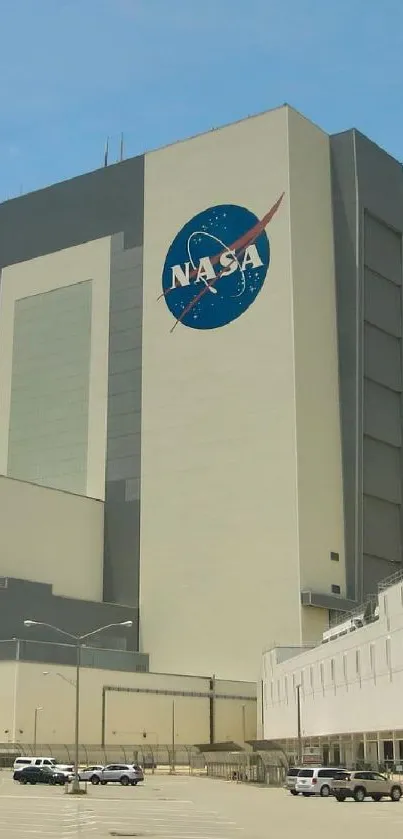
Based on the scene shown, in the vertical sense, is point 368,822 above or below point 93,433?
below

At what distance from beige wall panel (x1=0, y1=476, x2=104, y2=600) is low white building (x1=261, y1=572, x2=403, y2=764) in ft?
93.5

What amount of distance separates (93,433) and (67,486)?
6.24m

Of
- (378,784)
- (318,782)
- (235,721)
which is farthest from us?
(235,721)

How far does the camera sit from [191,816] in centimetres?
3509

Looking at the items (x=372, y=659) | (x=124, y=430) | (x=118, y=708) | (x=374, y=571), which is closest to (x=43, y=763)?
(x=372, y=659)

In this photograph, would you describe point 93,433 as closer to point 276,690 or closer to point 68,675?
point 68,675

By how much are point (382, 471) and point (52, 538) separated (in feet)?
107

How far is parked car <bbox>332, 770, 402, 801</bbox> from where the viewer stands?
44.8 m

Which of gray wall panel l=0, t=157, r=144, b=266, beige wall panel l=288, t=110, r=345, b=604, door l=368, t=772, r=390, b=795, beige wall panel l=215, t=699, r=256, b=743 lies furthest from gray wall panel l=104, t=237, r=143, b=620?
door l=368, t=772, r=390, b=795

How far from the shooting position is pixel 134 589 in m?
105

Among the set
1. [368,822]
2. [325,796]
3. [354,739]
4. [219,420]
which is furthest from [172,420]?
[368,822]

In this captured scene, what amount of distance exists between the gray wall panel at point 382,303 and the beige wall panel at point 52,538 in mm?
33566

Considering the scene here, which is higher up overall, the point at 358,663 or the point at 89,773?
the point at 358,663

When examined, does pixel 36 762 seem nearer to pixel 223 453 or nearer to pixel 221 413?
pixel 223 453
